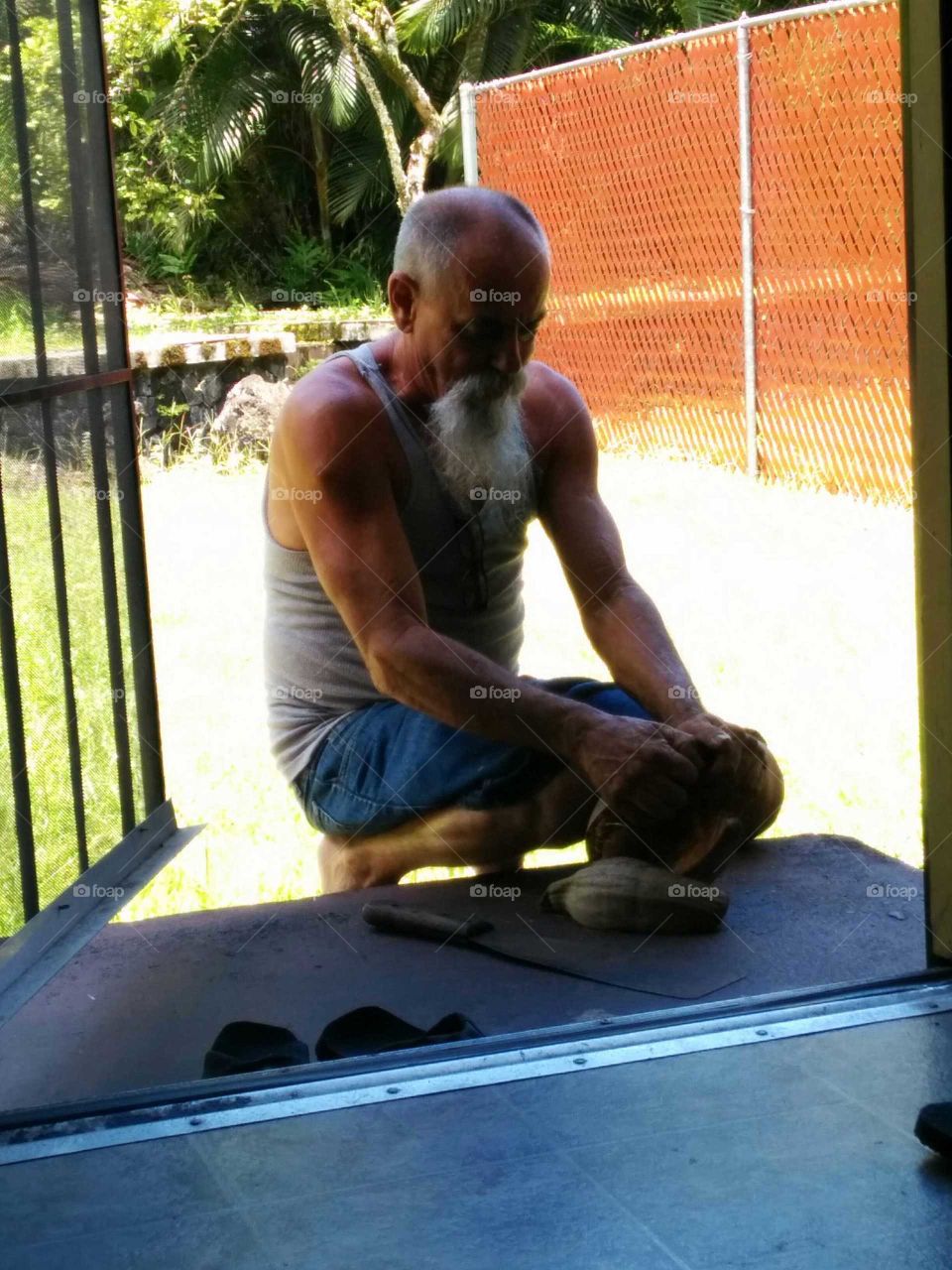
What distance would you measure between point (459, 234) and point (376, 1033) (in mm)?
1658

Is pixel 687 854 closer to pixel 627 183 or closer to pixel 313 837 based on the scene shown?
pixel 313 837

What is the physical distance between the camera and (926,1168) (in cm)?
139

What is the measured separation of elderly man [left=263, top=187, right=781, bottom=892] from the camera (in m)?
2.59

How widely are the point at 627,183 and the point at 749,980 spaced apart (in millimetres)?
4966

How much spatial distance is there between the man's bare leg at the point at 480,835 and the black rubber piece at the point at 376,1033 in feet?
2.81

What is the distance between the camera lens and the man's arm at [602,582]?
109 inches

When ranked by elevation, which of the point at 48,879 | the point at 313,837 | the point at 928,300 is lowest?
the point at 313,837

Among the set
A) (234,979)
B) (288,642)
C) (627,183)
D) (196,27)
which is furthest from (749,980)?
(196,27)

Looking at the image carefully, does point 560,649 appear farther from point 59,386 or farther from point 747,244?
point 59,386
